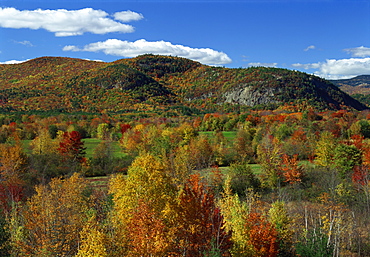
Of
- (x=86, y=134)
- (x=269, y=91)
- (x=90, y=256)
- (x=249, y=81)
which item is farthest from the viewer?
(x=249, y=81)

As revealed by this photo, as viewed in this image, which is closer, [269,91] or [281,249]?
[281,249]

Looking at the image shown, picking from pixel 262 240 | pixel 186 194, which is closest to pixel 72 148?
pixel 186 194

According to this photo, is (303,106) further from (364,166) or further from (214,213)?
(214,213)

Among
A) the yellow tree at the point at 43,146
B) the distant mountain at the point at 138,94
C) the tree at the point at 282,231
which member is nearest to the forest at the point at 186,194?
the tree at the point at 282,231

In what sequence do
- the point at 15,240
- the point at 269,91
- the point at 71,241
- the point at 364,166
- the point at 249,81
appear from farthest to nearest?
the point at 249,81, the point at 269,91, the point at 364,166, the point at 71,241, the point at 15,240

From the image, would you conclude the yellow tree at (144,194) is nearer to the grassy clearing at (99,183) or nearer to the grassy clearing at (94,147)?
the grassy clearing at (99,183)

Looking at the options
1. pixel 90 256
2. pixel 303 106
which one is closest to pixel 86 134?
pixel 90 256

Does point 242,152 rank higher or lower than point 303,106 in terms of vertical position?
lower

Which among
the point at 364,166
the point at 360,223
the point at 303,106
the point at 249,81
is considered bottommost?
the point at 360,223
